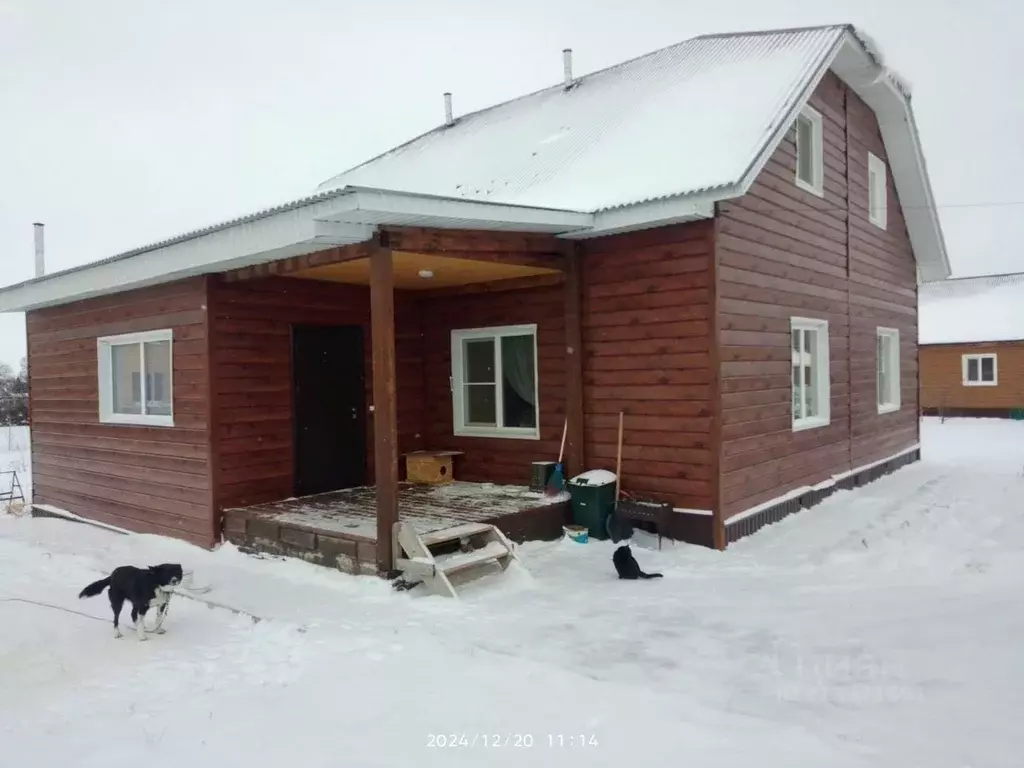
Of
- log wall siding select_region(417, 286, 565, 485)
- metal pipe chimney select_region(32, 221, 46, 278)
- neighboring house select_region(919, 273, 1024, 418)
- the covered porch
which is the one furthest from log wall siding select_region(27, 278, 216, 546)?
neighboring house select_region(919, 273, 1024, 418)

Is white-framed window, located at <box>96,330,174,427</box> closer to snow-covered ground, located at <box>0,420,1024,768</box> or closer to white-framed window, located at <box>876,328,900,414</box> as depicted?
snow-covered ground, located at <box>0,420,1024,768</box>

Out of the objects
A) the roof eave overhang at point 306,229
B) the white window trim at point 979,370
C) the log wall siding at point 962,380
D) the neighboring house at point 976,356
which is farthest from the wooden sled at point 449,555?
the white window trim at point 979,370

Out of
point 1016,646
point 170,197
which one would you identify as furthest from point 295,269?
point 170,197

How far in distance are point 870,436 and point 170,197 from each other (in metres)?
55.3

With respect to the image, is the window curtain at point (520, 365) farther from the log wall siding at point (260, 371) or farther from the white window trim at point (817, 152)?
the white window trim at point (817, 152)

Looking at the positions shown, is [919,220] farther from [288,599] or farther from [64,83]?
[64,83]

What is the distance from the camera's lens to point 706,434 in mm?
7164

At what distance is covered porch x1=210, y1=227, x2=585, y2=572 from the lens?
6.38 meters

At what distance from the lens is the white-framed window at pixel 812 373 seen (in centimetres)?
921

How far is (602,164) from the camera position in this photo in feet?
28.2

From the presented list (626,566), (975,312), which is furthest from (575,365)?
(975,312)

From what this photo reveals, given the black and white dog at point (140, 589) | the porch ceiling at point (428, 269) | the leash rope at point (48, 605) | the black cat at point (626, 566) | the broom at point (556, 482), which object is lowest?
the leash rope at point (48, 605)

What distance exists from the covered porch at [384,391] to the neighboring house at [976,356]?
2027 cm

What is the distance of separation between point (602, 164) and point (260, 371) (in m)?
4.40
